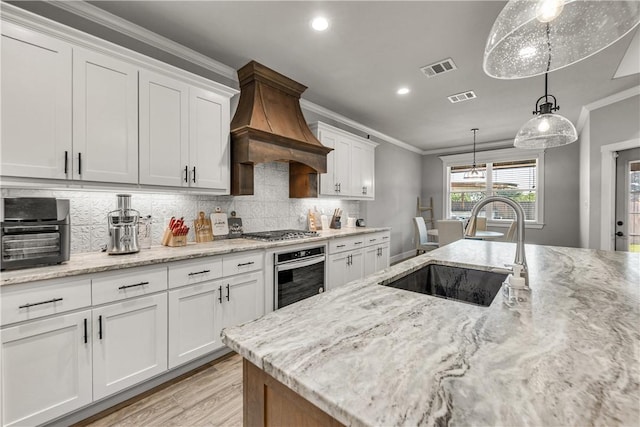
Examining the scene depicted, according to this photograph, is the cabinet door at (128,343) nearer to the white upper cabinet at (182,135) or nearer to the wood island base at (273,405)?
the white upper cabinet at (182,135)

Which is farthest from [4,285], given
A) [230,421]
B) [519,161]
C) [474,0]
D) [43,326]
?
[519,161]

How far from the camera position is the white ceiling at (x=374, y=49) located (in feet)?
6.93

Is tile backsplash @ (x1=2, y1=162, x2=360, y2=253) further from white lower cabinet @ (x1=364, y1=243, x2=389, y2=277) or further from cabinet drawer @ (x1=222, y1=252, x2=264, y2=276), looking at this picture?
white lower cabinet @ (x1=364, y1=243, x2=389, y2=277)

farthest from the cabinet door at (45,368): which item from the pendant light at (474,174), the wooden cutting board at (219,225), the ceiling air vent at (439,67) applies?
the pendant light at (474,174)

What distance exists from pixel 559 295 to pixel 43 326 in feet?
8.27

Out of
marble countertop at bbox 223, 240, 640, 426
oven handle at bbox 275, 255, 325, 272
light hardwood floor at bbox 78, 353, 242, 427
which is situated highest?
marble countertop at bbox 223, 240, 640, 426

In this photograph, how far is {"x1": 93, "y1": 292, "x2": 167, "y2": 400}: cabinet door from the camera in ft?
5.49

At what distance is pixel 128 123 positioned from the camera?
80.7 inches

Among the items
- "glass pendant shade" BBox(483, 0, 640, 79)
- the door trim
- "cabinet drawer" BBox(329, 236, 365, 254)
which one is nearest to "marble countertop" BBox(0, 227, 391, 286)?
"cabinet drawer" BBox(329, 236, 365, 254)

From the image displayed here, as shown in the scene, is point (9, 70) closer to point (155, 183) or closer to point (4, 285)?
point (155, 183)

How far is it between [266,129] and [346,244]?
5.75 ft

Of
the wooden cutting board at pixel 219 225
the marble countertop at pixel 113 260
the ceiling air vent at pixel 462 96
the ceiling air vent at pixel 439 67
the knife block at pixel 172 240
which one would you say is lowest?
the marble countertop at pixel 113 260

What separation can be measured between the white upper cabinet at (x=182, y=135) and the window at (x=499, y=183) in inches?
242

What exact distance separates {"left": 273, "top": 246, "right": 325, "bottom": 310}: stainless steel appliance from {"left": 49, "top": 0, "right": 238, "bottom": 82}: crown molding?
6.75 ft
